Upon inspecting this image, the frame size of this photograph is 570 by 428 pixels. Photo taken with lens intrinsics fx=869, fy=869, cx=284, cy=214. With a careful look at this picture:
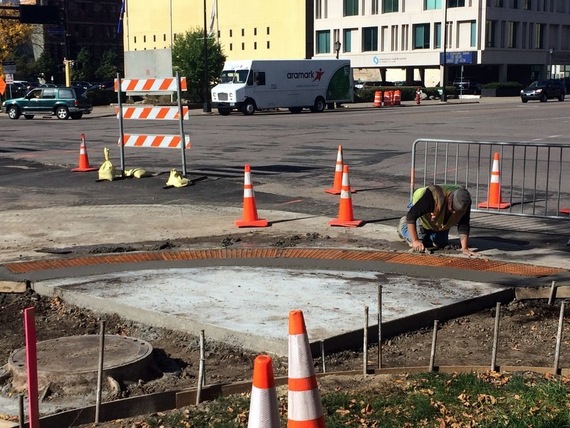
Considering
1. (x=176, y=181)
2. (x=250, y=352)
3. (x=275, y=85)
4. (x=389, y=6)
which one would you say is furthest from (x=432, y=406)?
(x=389, y=6)

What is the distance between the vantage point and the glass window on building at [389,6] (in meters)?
89.0

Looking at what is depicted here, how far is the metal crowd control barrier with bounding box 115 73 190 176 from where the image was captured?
16.8m

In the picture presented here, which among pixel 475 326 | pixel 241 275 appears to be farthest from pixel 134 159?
pixel 475 326

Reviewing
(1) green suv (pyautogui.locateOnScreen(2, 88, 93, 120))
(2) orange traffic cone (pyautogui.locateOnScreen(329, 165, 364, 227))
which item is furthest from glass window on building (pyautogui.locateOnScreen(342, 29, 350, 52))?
(2) orange traffic cone (pyautogui.locateOnScreen(329, 165, 364, 227))

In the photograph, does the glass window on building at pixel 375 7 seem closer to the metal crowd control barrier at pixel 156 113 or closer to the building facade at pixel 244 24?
the building facade at pixel 244 24

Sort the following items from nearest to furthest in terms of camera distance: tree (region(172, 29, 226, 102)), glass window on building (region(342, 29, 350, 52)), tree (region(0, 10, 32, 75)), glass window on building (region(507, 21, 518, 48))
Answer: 1. tree (region(172, 29, 226, 102))
2. tree (region(0, 10, 32, 75))
3. glass window on building (region(507, 21, 518, 48))
4. glass window on building (region(342, 29, 350, 52))

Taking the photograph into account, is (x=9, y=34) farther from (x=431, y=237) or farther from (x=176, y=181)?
(x=431, y=237)

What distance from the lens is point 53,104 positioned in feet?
146

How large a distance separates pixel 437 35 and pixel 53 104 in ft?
166

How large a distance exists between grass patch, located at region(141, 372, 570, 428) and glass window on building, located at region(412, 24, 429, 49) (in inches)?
3327

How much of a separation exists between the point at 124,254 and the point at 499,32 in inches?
3143

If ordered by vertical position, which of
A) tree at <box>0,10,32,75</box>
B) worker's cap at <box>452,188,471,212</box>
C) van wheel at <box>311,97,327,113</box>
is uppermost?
tree at <box>0,10,32,75</box>

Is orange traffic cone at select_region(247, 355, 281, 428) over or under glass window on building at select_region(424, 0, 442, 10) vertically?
under

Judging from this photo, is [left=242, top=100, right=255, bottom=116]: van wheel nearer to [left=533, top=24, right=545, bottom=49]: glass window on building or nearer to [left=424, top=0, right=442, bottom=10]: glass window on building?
[left=424, top=0, right=442, bottom=10]: glass window on building
